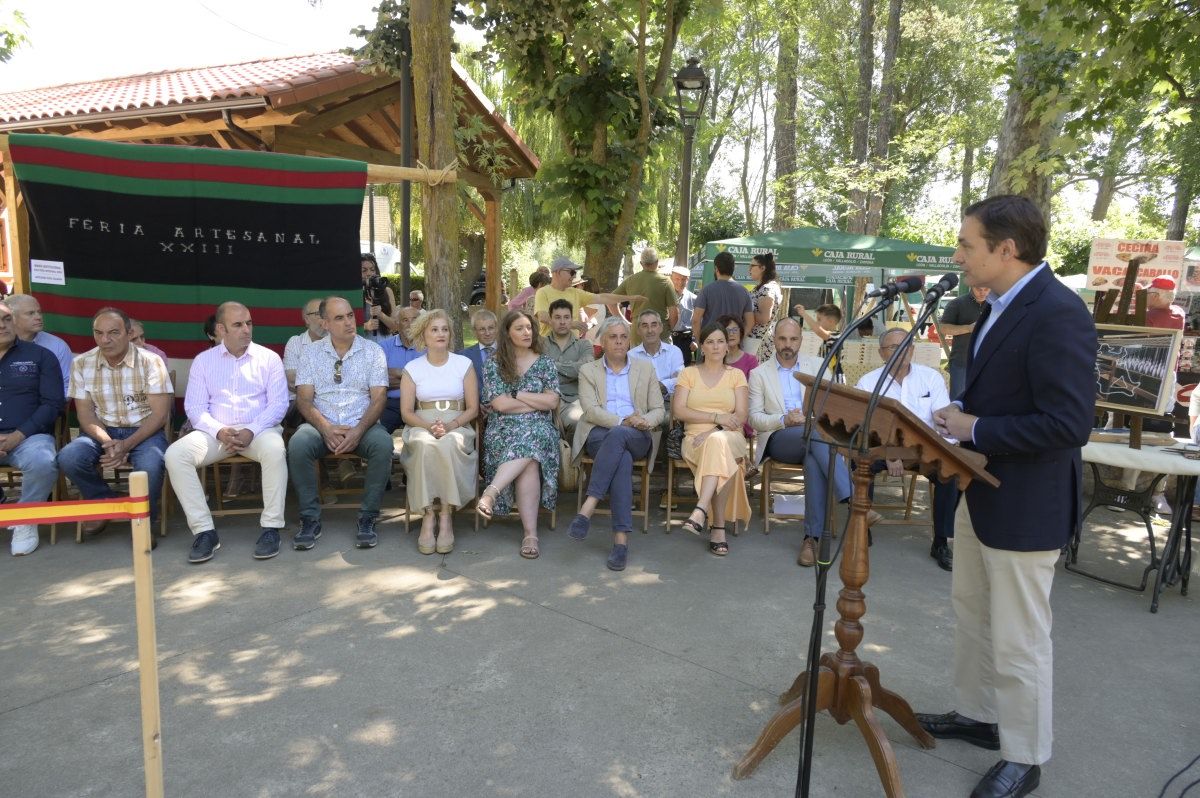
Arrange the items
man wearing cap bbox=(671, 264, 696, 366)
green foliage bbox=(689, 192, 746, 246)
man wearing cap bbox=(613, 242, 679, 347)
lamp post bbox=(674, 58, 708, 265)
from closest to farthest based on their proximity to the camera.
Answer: man wearing cap bbox=(613, 242, 679, 347), man wearing cap bbox=(671, 264, 696, 366), lamp post bbox=(674, 58, 708, 265), green foliage bbox=(689, 192, 746, 246)

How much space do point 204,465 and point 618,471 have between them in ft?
8.49

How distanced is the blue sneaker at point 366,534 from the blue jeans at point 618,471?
55.1 inches

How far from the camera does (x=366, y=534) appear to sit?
4949 mm

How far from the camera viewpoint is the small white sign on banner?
522 cm

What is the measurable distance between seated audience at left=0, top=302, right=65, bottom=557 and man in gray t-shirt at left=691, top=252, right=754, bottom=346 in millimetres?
4864

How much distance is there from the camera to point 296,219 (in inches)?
224

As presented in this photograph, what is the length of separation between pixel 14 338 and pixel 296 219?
1903mm

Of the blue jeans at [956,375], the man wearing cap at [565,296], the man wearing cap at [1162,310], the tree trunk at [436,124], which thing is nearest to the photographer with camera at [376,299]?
the tree trunk at [436,124]

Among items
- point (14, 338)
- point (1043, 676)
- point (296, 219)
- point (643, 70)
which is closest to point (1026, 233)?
point (1043, 676)

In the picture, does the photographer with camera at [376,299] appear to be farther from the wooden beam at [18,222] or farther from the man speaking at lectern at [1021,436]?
the man speaking at lectern at [1021,436]

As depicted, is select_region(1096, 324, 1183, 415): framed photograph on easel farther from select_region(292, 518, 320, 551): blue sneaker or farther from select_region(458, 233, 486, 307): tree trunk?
select_region(458, 233, 486, 307): tree trunk

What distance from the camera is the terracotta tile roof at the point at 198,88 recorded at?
25.2 ft

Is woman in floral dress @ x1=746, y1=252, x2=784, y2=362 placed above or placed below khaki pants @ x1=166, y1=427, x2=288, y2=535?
above

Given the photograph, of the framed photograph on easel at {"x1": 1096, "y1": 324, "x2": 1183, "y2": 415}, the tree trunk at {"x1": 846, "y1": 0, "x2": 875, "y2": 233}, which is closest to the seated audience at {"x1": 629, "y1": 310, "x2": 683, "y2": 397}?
the framed photograph on easel at {"x1": 1096, "y1": 324, "x2": 1183, "y2": 415}
